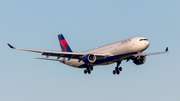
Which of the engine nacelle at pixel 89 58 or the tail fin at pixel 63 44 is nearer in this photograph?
the engine nacelle at pixel 89 58

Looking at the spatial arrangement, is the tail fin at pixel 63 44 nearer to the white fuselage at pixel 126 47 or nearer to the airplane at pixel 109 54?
the airplane at pixel 109 54

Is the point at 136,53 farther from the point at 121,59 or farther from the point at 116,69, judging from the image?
the point at 116,69

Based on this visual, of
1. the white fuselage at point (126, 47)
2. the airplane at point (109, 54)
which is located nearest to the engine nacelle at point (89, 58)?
the airplane at point (109, 54)

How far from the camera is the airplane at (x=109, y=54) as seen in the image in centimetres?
5569

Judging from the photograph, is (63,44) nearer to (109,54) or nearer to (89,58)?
(89,58)

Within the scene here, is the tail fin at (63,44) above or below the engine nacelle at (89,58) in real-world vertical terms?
above

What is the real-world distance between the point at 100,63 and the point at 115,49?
14.5 feet

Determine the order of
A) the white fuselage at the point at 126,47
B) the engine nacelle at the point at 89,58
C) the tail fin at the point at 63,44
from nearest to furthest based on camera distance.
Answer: the white fuselage at the point at 126,47 → the engine nacelle at the point at 89,58 → the tail fin at the point at 63,44

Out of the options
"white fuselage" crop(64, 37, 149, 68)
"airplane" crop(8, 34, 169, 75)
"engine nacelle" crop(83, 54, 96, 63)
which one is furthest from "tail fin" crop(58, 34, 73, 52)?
"engine nacelle" crop(83, 54, 96, 63)

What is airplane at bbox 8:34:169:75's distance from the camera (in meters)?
55.7

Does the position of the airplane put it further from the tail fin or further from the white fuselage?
the tail fin

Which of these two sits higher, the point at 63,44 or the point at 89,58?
the point at 63,44

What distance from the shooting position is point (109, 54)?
59.1 m

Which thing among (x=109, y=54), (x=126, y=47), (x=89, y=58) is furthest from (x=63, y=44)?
(x=126, y=47)
